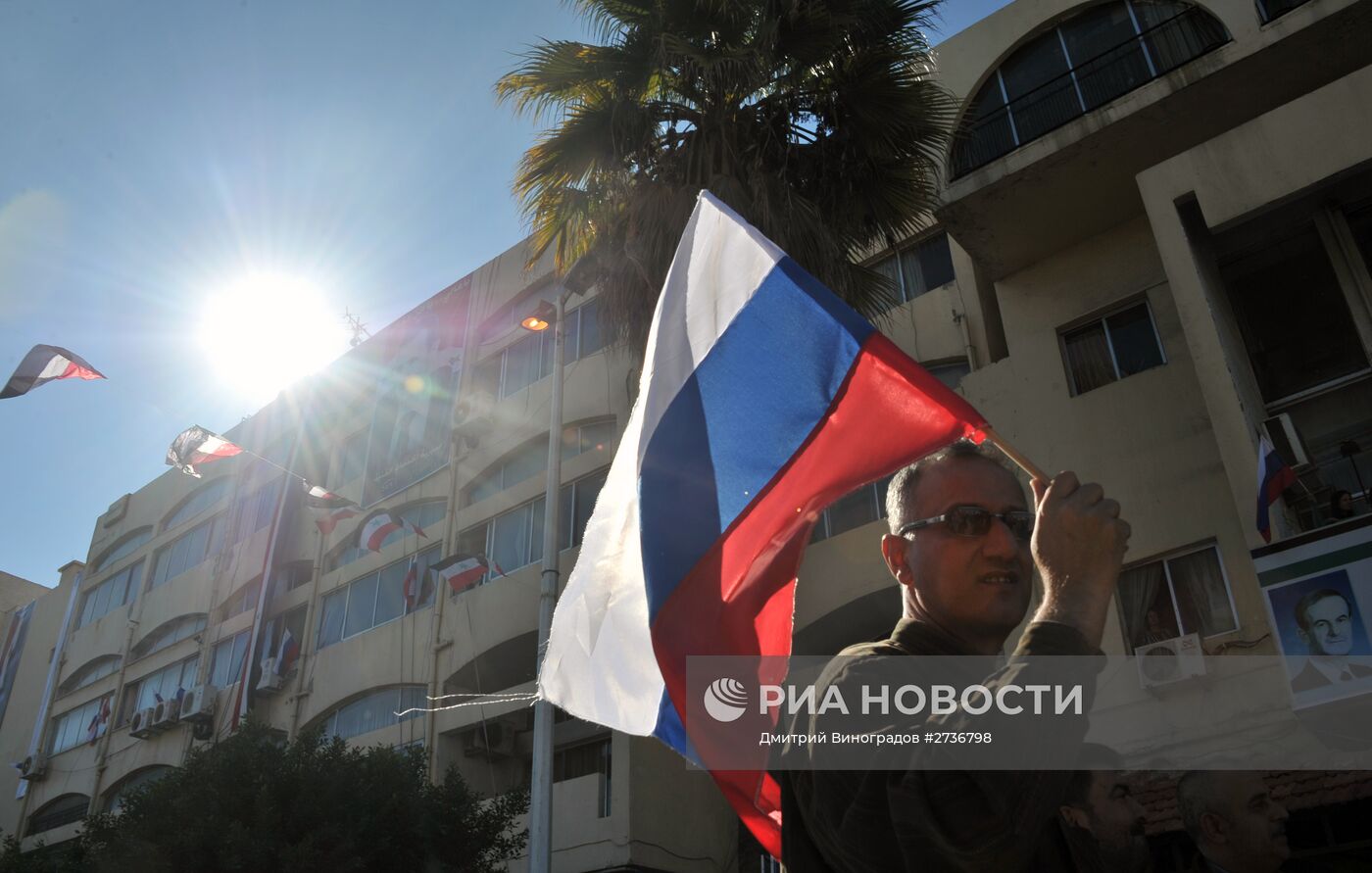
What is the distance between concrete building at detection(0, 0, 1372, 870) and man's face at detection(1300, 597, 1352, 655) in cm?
15

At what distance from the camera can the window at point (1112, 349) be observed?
1234cm

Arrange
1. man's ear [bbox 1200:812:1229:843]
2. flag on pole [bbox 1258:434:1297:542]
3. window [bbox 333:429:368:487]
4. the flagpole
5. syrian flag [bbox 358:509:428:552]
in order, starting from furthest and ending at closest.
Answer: window [bbox 333:429:368:487]
syrian flag [bbox 358:509:428:552]
flag on pole [bbox 1258:434:1297:542]
man's ear [bbox 1200:812:1229:843]
the flagpole

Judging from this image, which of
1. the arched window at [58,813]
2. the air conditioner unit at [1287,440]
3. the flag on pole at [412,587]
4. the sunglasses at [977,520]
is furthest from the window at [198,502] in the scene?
the sunglasses at [977,520]

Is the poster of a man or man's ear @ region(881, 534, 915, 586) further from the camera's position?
the poster of a man

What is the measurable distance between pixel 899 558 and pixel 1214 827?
A: 402 cm

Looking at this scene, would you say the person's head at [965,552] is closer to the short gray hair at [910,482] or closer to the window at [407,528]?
the short gray hair at [910,482]

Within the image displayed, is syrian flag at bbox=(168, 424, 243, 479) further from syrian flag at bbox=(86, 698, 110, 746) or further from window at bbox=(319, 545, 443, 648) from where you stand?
syrian flag at bbox=(86, 698, 110, 746)

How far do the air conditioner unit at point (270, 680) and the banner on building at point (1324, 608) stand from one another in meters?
19.9

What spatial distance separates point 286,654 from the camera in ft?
77.7

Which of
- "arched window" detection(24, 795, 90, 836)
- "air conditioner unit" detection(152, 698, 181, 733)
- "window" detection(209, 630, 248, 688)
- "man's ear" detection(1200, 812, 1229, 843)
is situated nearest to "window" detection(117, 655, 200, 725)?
"air conditioner unit" detection(152, 698, 181, 733)

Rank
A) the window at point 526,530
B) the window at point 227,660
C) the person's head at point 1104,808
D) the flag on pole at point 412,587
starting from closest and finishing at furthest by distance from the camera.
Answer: the person's head at point 1104,808, the window at point 526,530, the flag on pole at point 412,587, the window at point 227,660

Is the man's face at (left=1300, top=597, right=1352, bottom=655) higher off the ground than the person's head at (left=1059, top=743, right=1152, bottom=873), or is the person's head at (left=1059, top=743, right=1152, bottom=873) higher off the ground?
the man's face at (left=1300, top=597, right=1352, bottom=655)

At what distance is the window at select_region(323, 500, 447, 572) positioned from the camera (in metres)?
22.3

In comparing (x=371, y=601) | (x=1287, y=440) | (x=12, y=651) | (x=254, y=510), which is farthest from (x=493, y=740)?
(x=12, y=651)
